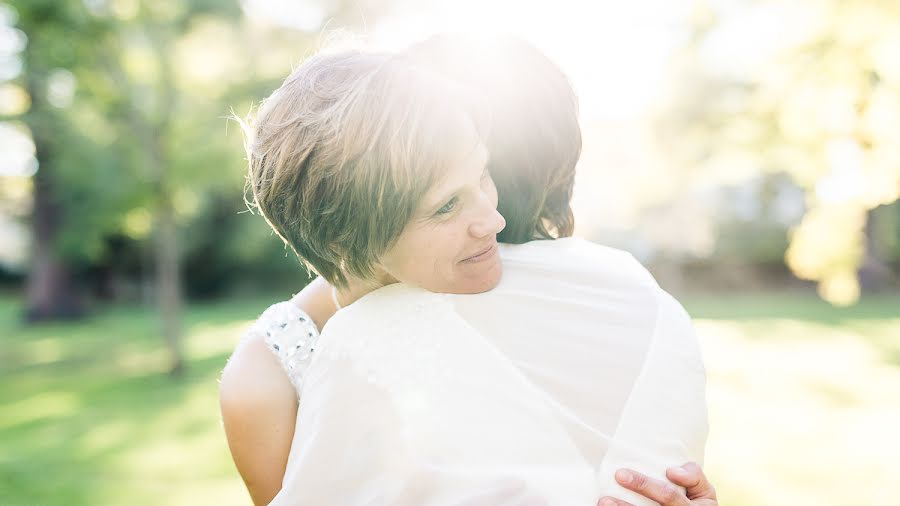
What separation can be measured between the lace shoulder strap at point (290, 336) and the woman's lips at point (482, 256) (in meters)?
0.44

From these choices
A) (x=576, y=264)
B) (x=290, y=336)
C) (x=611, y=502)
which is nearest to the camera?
(x=611, y=502)

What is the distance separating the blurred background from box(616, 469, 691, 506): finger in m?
0.96

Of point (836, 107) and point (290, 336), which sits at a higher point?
point (290, 336)

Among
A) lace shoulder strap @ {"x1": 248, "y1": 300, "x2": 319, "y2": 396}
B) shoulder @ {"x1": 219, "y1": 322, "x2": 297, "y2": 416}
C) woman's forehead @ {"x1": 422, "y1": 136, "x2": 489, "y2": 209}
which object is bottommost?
shoulder @ {"x1": 219, "y1": 322, "x2": 297, "y2": 416}

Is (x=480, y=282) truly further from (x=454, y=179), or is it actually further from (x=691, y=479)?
(x=691, y=479)

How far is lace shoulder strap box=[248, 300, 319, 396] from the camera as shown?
1744mm

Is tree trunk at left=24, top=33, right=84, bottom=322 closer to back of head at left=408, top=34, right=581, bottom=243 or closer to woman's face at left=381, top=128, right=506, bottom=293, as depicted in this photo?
back of head at left=408, top=34, right=581, bottom=243

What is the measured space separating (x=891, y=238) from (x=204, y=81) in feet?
59.8

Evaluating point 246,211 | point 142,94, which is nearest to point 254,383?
point 246,211

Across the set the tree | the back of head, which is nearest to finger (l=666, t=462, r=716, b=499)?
the back of head

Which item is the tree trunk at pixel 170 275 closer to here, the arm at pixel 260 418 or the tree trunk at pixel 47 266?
the tree trunk at pixel 47 266

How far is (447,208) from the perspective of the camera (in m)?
1.53

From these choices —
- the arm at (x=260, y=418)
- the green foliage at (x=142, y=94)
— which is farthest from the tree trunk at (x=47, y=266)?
the arm at (x=260, y=418)

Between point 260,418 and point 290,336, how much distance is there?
0.67ft
